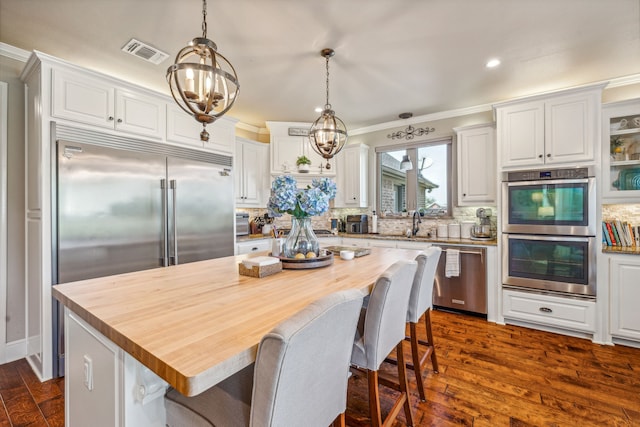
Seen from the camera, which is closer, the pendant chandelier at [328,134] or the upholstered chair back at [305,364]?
the upholstered chair back at [305,364]

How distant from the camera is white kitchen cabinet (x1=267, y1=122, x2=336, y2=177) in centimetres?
434

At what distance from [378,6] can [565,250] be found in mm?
2875

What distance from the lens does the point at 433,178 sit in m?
4.34

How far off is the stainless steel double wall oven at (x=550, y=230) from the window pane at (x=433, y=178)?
41.9 inches

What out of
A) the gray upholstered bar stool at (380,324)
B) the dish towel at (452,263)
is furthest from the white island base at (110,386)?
the dish towel at (452,263)

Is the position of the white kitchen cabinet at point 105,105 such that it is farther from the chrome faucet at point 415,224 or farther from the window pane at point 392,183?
the chrome faucet at point 415,224

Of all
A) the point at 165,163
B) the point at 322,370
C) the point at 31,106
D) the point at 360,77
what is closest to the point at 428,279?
the point at 322,370

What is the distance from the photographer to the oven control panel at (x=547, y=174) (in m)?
2.82

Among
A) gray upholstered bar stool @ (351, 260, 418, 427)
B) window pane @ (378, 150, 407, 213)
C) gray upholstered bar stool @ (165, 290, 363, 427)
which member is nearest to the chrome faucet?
window pane @ (378, 150, 407, 213)

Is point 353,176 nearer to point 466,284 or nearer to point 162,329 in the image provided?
point 466,284

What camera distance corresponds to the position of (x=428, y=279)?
79.3 inches

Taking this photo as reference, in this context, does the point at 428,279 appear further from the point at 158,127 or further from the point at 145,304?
the point at 158,127

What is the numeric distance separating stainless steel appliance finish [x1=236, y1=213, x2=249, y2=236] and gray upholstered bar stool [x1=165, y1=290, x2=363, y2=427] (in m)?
3.02

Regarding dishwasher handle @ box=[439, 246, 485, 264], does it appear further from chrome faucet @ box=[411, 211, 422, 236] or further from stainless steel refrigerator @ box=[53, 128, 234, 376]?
stainless steel refrigerator @ box=[53, 128, 234, 376]
